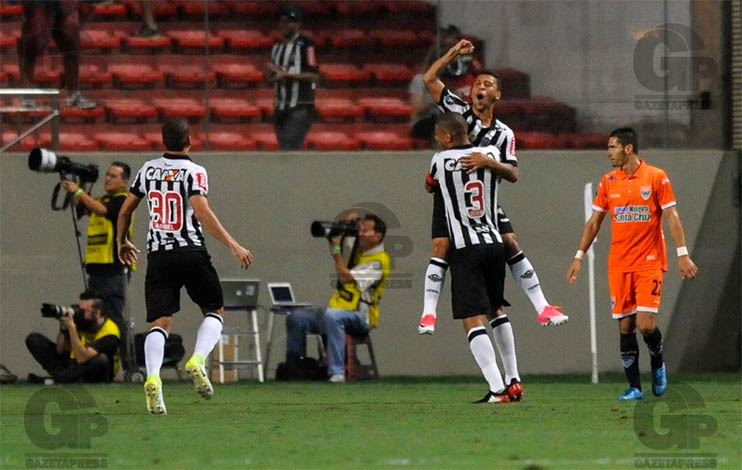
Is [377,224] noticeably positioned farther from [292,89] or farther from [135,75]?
[135,75]

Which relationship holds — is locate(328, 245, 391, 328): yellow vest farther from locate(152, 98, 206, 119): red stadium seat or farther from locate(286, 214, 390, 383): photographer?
locate(152, 98, 206, 119): red stadium seat

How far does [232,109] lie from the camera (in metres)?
16.8

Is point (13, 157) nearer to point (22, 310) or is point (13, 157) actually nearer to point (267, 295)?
point (22, 310)

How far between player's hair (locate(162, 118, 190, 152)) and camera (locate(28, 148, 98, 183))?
430cm

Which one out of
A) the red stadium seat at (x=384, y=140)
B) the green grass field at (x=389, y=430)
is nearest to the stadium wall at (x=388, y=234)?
the red stadium seat at (x=384, y=140)

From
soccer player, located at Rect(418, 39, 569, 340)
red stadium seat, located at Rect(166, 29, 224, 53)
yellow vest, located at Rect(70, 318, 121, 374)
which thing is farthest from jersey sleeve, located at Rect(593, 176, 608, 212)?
red stadium seat, located at Rect(166, 29, 224, 53)

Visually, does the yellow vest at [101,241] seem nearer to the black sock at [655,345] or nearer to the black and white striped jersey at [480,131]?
the black and white striped jersey at [480,131]

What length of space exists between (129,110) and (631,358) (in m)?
7.23

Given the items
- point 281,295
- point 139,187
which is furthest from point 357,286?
point 139,187

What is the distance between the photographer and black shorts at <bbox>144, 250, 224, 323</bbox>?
33.2ft

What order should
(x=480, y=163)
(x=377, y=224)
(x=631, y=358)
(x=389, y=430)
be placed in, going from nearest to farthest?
(x=389, y=430), (x=480, y=163), (x=631, y=358), (x=377, y=224)

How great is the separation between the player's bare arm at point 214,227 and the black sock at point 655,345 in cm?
318

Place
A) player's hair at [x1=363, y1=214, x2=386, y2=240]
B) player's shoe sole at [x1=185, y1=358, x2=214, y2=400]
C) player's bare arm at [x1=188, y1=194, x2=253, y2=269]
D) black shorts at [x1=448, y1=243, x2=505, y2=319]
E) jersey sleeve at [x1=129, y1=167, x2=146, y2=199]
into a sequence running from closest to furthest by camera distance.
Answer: player's bare arm at [x1=188, y1=194, x2=253, y2=269], player's shoe sole at [x1=185, y1=358, x2=214, y2=400], jersey sleeve at [x1=129, y1=167, x2=146, y2=199], black shorts at [x1=448, y1=243, x2=505, y2=319], player's hair at [x1=363, y1=214, x2=386, y2=240]

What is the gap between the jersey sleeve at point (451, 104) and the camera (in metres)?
10.8
